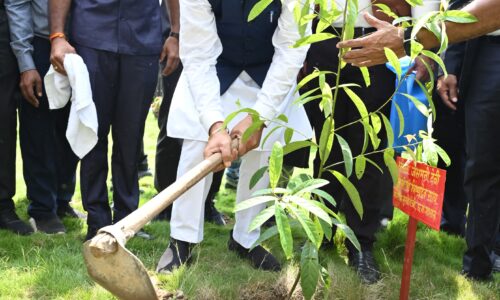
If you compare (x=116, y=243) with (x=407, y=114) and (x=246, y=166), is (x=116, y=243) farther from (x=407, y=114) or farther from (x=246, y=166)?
(x=407, y=114)

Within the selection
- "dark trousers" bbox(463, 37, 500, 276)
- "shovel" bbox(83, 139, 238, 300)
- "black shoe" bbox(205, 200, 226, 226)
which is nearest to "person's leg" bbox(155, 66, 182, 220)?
"black shoe" bbox(205, 200, 226, 226)

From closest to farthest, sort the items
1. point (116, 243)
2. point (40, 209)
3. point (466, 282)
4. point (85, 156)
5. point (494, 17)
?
point (116, 243) < point (494, 17) < point (466, 282) < point (85, 156) < point (40, 209)

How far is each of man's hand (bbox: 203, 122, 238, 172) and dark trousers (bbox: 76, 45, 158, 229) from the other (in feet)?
3.48

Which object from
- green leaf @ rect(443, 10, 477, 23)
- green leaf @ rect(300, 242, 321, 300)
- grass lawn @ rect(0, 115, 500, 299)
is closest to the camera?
green leaf @ rect(300, 242, 321, 300)

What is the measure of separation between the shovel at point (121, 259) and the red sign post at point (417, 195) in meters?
1.09

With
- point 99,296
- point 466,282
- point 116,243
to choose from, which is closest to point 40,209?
point 99,296

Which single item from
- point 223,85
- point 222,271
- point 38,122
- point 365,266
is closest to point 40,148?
point 38,122

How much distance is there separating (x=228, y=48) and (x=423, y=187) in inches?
55.4

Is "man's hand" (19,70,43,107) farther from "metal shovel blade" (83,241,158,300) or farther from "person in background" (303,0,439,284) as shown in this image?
"metal shovel blade" (83,241,158,300)

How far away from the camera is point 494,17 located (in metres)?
2.76

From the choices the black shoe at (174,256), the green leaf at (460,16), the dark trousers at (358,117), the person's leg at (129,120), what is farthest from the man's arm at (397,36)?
the person's leg at (129,120)

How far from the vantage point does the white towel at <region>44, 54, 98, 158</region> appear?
153 inches

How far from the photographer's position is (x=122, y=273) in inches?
90.0

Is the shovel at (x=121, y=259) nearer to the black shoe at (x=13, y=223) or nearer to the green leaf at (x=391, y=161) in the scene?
the green leaf at (x=391, y=161)
